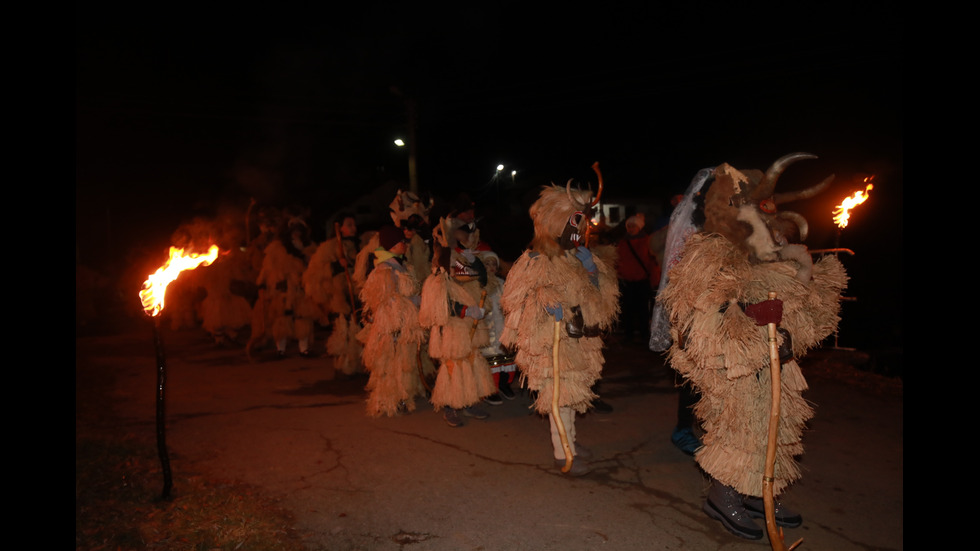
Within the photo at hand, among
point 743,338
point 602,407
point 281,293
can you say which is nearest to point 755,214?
point 743,338

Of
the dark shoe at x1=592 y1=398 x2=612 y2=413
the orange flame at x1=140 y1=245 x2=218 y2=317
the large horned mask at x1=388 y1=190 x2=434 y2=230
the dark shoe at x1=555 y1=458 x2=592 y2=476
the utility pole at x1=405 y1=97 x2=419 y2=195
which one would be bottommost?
the dark shoe at x1=555 y1=458 x2=592 y2=476

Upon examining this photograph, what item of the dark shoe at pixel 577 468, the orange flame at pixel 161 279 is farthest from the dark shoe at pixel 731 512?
the orange flame at pixel 161 279

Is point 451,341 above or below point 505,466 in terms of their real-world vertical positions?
above

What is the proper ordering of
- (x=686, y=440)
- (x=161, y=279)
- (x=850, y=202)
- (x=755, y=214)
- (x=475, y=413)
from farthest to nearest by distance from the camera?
(x=850, y=202), (x=475, y=413), (x=686, y=440), (x=161, y=279), (x=755, y=214)

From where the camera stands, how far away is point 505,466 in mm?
5297

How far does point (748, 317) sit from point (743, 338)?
0.55ft

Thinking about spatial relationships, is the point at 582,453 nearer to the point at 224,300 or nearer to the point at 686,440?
the point at 686,440

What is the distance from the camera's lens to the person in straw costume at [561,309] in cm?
491

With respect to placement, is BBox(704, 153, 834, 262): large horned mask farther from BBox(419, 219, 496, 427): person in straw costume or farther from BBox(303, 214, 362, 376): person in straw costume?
BBox(303, 214, 362, 376): person in straw costume

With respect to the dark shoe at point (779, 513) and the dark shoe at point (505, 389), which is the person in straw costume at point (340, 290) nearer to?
the dark shoe at point (505, 389)

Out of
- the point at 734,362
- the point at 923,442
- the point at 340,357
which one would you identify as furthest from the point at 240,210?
the point at 923,442

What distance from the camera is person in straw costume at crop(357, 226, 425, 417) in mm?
6551

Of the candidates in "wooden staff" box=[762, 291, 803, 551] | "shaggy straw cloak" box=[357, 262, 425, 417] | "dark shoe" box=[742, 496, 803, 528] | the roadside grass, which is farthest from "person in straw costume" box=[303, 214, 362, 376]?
"wooden staff" box=[762, 291, 803, 551]

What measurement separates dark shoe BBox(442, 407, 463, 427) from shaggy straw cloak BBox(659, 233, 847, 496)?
2979mm
